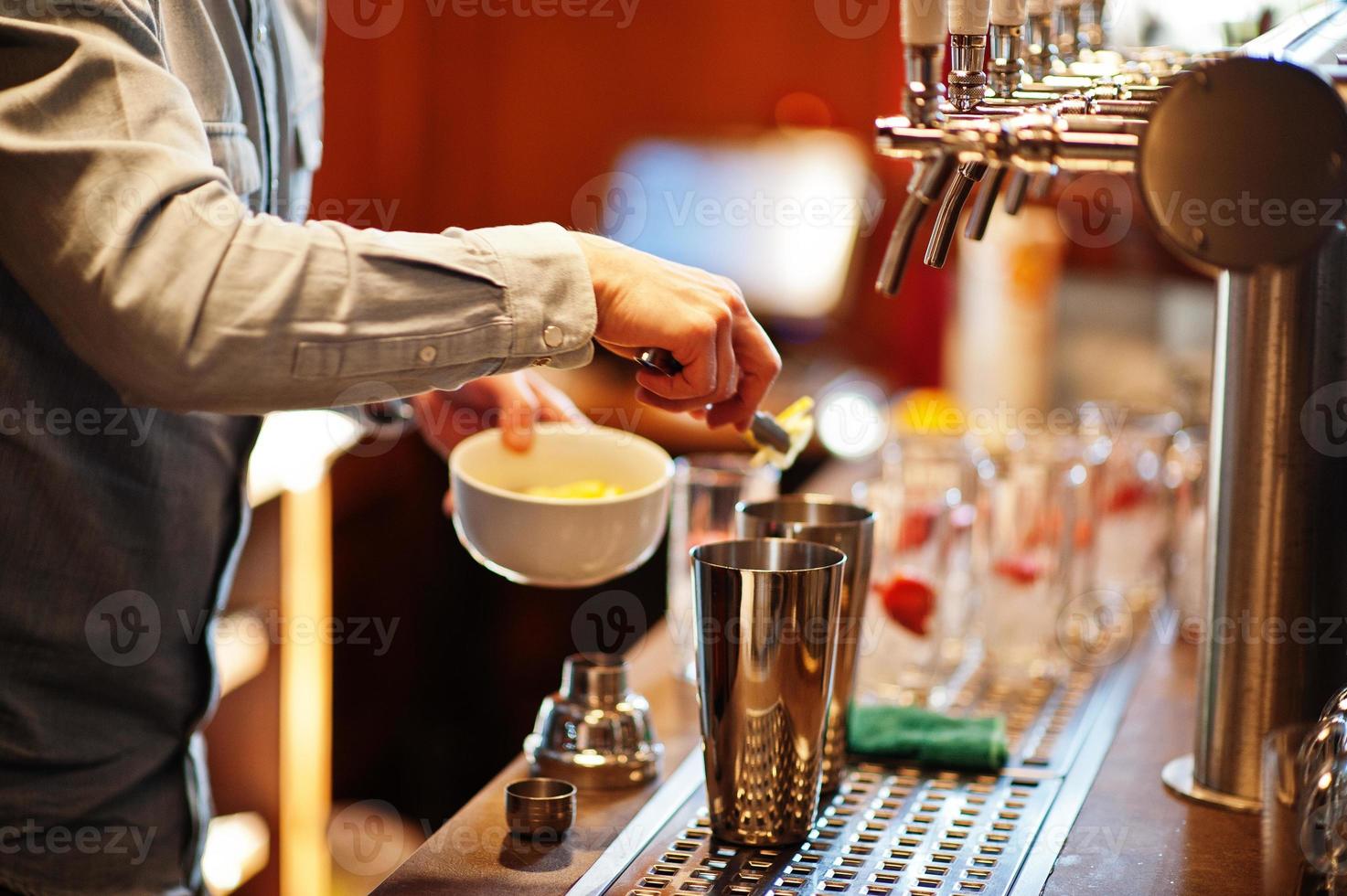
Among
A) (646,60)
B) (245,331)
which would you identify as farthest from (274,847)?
(646,60)

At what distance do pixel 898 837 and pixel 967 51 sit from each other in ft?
1.80

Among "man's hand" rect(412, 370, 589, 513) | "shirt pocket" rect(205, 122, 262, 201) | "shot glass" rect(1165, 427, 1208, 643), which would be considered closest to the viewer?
"shirt pocket" rect(205, 122, 262, 201)

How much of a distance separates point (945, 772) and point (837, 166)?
288 cm

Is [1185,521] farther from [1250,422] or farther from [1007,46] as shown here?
[1007,46]

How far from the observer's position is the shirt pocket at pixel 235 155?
1096 millimetres

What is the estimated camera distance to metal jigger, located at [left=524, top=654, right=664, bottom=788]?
3.60 feet

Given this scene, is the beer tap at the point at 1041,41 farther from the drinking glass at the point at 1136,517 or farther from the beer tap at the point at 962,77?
the drinking glass at the point at 1136,517

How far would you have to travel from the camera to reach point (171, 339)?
0.84 m

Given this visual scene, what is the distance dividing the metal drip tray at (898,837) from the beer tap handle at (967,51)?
1.67ft

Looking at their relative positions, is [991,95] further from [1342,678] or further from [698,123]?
[698,123]

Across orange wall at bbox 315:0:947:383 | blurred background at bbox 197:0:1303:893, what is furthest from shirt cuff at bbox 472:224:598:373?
orange wall at bbox 315:0:947:383

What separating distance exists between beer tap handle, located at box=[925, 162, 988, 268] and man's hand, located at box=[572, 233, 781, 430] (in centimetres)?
13

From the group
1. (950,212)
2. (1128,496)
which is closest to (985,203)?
(950,212)

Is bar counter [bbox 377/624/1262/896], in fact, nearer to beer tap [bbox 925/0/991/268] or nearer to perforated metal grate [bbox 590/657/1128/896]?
perforated metal grate [bbox 590/657/1128/896]
